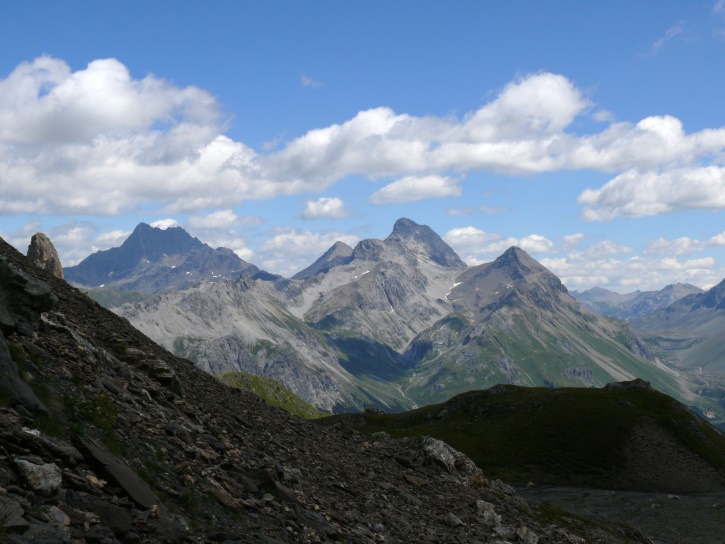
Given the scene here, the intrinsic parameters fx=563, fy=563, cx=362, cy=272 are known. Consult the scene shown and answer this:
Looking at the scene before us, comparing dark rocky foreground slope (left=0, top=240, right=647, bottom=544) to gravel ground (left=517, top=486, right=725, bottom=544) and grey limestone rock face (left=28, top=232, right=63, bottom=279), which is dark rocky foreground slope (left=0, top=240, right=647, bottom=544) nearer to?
gravel ground (left=517, top=486, right=725, bottom=544)

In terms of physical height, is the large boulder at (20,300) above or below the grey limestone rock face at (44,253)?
below

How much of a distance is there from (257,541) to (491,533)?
2429 cm

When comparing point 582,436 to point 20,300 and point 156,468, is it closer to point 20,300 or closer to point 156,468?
point 156,468

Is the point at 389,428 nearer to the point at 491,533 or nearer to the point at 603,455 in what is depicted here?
the point at 603,455

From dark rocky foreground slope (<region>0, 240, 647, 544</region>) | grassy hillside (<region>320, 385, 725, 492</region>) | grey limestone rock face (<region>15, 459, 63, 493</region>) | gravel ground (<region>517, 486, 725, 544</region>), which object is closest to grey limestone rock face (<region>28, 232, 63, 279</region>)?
dark rocky foreground slope (<region>0, 240, 647, 544</region>)

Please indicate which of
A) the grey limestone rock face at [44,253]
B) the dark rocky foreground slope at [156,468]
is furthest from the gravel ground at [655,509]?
the grey limestone rock face at [44,253]

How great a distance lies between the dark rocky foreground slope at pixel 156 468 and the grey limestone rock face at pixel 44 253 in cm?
8258

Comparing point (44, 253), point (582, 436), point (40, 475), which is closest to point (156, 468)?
point (40, 475)

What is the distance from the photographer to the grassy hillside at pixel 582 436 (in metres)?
132

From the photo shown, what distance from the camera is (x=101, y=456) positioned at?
18.0m

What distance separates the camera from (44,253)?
120500 millimetres

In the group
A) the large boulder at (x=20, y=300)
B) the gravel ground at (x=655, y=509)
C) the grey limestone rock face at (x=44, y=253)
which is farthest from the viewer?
the grey limestone rock face at (x=44, y=253)

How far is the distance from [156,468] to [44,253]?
385ft

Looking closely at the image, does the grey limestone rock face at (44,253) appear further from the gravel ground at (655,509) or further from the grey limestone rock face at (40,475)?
the grey limestone rock face at (40,475)
